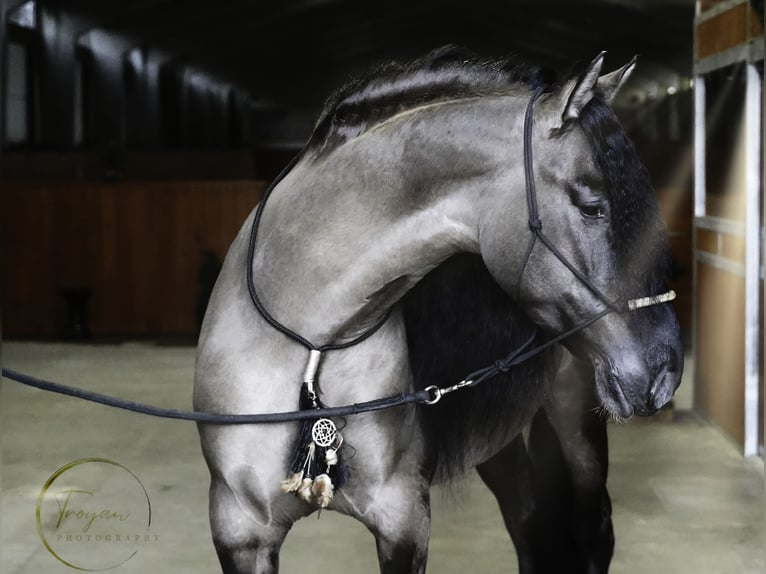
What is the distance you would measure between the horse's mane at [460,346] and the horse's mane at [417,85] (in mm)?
282

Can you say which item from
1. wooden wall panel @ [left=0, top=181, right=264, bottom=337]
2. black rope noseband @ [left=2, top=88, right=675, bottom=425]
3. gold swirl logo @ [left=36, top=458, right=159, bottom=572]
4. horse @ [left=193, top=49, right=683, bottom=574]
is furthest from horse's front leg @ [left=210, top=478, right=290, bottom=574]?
wooden wall panel @ [left=0, top=181, right=264, bottom=337]

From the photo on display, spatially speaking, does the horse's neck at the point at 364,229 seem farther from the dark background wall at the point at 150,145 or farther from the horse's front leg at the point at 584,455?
the dark background wall at the point at 150,145

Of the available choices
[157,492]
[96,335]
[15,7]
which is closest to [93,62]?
[15,7]

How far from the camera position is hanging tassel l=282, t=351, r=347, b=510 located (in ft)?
4.53

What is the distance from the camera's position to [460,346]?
1.61 meters

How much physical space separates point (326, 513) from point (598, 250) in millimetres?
2334

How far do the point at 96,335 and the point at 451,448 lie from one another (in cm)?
580

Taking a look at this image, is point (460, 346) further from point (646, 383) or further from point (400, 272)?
point (646, 383)

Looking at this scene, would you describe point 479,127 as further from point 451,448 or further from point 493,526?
point 493,526

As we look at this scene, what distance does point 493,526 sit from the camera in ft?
10.7

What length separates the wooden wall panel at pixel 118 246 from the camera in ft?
23.5

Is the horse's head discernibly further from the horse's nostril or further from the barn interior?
the barn interior

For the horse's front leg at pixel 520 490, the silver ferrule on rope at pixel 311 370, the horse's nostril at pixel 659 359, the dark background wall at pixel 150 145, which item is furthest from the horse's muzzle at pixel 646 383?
the dark background wall at pixel 150 145

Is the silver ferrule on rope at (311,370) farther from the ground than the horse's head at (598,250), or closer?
closer
